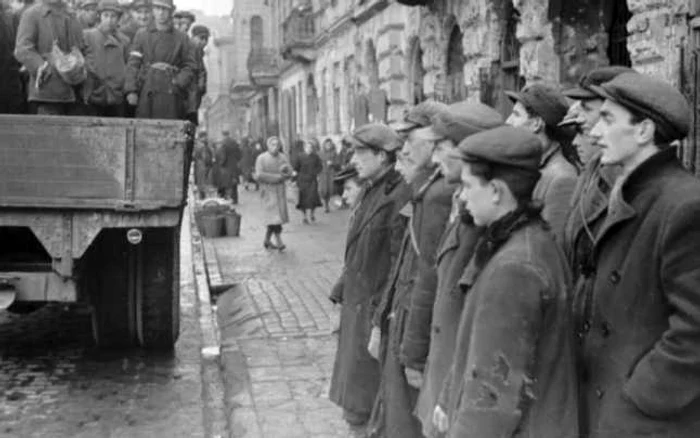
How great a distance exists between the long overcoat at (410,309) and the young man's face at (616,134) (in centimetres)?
107

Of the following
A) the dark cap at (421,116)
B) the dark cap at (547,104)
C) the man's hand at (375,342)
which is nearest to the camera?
the dark cap at (547,104)

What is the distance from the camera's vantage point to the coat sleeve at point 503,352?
2740 mm

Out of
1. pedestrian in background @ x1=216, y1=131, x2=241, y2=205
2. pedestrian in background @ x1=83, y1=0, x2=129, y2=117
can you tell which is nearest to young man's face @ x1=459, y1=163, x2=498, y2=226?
pedestrian in background @ x1=83, y1=0, x2=129, y2=117

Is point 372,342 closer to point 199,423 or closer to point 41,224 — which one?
point 199,423

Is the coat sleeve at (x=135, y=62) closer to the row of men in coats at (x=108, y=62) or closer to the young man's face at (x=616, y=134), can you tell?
the row of men in coats at (x=108, y=62)

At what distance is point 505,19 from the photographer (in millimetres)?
11453

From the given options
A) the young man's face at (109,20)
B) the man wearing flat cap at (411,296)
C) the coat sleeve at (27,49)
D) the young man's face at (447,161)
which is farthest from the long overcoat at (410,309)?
the young man's face at (109,20)

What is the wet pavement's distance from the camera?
18.4 feet

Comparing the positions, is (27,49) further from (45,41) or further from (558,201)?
(558,201)

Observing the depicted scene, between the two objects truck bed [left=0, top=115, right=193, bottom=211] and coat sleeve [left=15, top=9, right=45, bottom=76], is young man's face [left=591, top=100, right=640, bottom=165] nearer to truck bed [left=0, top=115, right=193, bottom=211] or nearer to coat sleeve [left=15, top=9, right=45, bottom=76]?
truck bed [left=0, top=115, right=193, bottom=211]

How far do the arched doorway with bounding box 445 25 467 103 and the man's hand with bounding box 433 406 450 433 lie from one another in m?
10.4

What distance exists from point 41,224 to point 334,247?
8225 millimetres

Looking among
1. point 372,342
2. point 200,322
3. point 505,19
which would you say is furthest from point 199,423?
point 505,19

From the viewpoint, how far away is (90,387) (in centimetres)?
641
